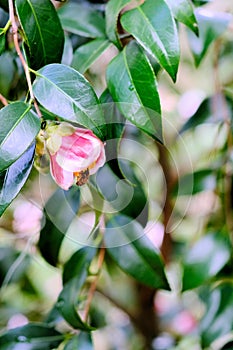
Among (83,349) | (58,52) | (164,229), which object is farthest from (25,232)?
(58,52)

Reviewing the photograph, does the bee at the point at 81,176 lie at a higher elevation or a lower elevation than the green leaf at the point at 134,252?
higher

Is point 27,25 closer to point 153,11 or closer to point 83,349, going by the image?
point 153,11

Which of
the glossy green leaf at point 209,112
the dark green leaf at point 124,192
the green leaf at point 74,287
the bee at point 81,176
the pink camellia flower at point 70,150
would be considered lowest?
the green leaf at point 74,287

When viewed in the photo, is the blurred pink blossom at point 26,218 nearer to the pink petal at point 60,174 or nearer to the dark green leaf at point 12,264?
the dark green leaf at point 12,264

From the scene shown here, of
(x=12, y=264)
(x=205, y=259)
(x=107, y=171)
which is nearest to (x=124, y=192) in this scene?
(x=107, y=171)

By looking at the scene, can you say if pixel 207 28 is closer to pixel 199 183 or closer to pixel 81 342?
pixel 199 183

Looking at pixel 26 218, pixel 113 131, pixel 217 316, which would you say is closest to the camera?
pixel 113 131

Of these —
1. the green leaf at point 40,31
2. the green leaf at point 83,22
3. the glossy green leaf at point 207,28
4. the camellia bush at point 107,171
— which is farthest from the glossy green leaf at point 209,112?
the green leaf at point 40,31
